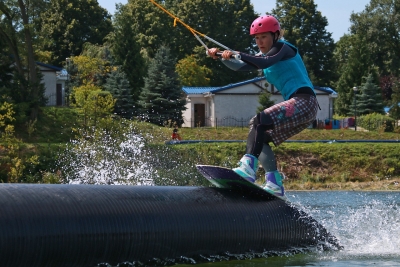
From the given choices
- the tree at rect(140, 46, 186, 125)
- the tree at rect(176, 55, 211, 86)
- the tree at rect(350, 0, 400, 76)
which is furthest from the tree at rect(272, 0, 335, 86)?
the tree at rect(140, 46, 186, 125)

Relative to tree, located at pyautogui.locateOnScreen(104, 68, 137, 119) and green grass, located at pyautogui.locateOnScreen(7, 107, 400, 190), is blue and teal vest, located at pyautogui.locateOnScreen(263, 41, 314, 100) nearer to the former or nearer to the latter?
Answer: green grass, located at pyautogui.locateOnScreen(7, 107, 400, 190)

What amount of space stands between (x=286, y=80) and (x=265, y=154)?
966 mm

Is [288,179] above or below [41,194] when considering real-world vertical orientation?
below

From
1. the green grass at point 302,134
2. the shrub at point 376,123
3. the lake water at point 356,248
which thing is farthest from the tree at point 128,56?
the lake water at point 356,248

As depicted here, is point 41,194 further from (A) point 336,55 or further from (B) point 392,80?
(A) point 336,55

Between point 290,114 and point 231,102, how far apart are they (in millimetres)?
52180

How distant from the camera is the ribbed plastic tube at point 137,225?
7359 millimetres

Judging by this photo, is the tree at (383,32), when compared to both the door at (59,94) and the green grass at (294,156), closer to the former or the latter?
the door at (59,94)

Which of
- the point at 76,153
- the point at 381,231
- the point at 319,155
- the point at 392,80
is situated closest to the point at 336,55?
the point at 392,80

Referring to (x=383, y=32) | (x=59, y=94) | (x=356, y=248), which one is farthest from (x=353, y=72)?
(x=356, y=248)

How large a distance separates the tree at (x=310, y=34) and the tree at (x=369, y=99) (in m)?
21.9

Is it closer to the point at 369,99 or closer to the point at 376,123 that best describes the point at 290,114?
the point at 376,123

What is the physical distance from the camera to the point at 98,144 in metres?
29.1

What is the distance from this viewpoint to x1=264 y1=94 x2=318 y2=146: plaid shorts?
971 cm
